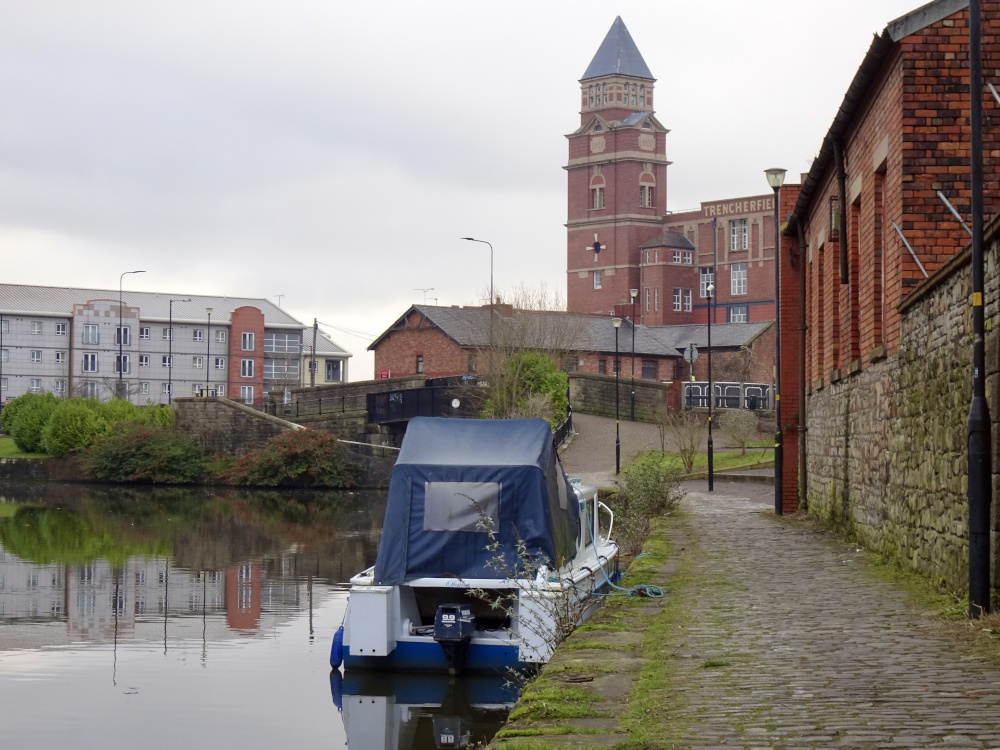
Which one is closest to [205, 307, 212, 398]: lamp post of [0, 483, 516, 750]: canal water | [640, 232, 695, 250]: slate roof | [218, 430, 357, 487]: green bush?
[640, 232, 695, 250]: slate roof

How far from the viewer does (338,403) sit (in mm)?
58656

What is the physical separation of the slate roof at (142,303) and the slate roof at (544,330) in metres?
33.2

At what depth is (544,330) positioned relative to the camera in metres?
55.9

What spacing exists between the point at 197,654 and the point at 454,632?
4149 mm

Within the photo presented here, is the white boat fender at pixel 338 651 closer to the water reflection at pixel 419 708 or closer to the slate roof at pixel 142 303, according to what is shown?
the water reflection at pixel 419 708

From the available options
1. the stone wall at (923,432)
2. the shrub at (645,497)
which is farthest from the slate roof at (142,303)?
the stone wall at (923,432)

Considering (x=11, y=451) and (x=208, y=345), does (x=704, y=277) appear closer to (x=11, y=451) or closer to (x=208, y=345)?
(x=208, y=345)

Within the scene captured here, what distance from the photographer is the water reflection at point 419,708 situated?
11.5 m

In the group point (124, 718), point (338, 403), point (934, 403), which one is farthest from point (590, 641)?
point (338, 403)

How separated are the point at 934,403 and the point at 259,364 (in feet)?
304

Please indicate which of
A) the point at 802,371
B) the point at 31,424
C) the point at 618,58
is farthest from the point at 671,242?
the point at 802,371

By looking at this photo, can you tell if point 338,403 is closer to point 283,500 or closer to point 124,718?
point 283,500

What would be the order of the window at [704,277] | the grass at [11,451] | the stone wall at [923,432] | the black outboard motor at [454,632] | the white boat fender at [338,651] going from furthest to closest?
the window at [704,277], the grass at [11,451], the white boat fender at [338,651], the black outboard motor at [454,632], the stone wall at [923,432]

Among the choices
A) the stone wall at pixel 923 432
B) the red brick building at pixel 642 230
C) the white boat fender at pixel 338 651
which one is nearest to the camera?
the stone wall at pixel 923 432
